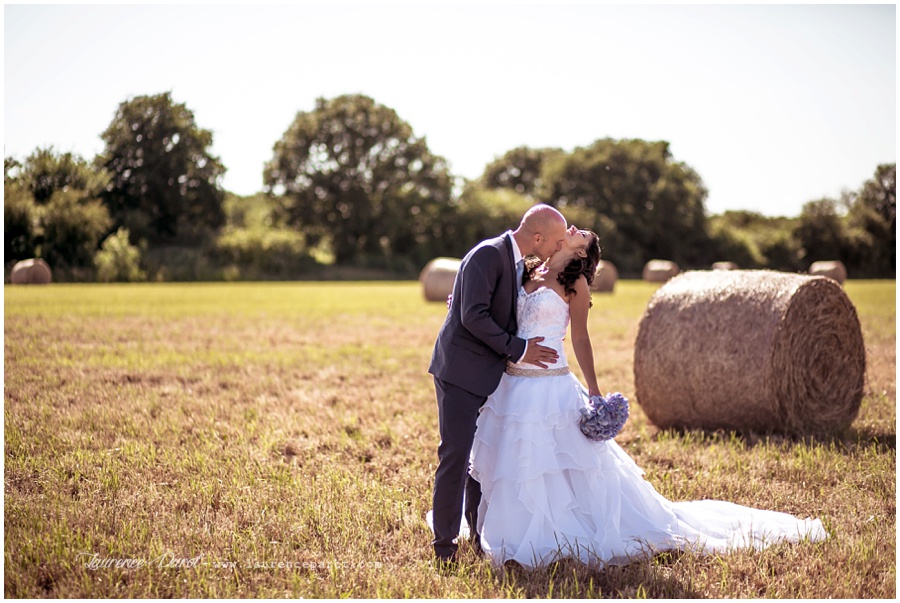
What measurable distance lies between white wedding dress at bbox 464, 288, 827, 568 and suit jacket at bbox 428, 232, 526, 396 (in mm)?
223

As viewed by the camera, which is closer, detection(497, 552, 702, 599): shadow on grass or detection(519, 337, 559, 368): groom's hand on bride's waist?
detection(497, 552, 702, 599): shadow on grass

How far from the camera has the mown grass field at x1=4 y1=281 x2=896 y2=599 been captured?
3773 millimetres

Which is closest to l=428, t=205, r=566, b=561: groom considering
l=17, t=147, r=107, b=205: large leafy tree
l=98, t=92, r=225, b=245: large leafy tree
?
l=17, t=147, r=107, b=205: large leafy tree

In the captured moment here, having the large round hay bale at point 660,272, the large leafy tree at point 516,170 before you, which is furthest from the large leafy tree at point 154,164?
the large leafy tree at point 516,170

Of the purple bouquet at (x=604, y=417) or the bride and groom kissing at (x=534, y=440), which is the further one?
the purple bouquet at (x=604, y=417)

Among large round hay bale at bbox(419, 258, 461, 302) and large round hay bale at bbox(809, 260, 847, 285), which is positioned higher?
large round hay bale at bbox(809, 260, 847, 285)

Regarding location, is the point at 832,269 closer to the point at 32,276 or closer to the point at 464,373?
the point at 32,276

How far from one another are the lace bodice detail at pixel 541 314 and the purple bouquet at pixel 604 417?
0.43 metres

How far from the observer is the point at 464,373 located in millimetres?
4027

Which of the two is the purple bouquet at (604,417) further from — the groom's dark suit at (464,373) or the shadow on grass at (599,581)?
the shadow on grass at (599,581)

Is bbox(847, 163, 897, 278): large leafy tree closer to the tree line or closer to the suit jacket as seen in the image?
the tree line

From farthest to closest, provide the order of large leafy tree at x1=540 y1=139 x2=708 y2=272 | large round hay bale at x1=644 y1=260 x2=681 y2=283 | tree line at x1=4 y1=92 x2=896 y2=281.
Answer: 1. large leafy tree at x1=540 y1=139 x2=708 y2=272
2. large round hay bale at x1=644 y1=260 x2=681 y2=283
3. tree line at x1=4 y1=92 x2=896 y2=281

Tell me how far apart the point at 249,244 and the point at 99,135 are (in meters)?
30.2

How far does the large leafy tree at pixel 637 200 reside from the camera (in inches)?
2083
